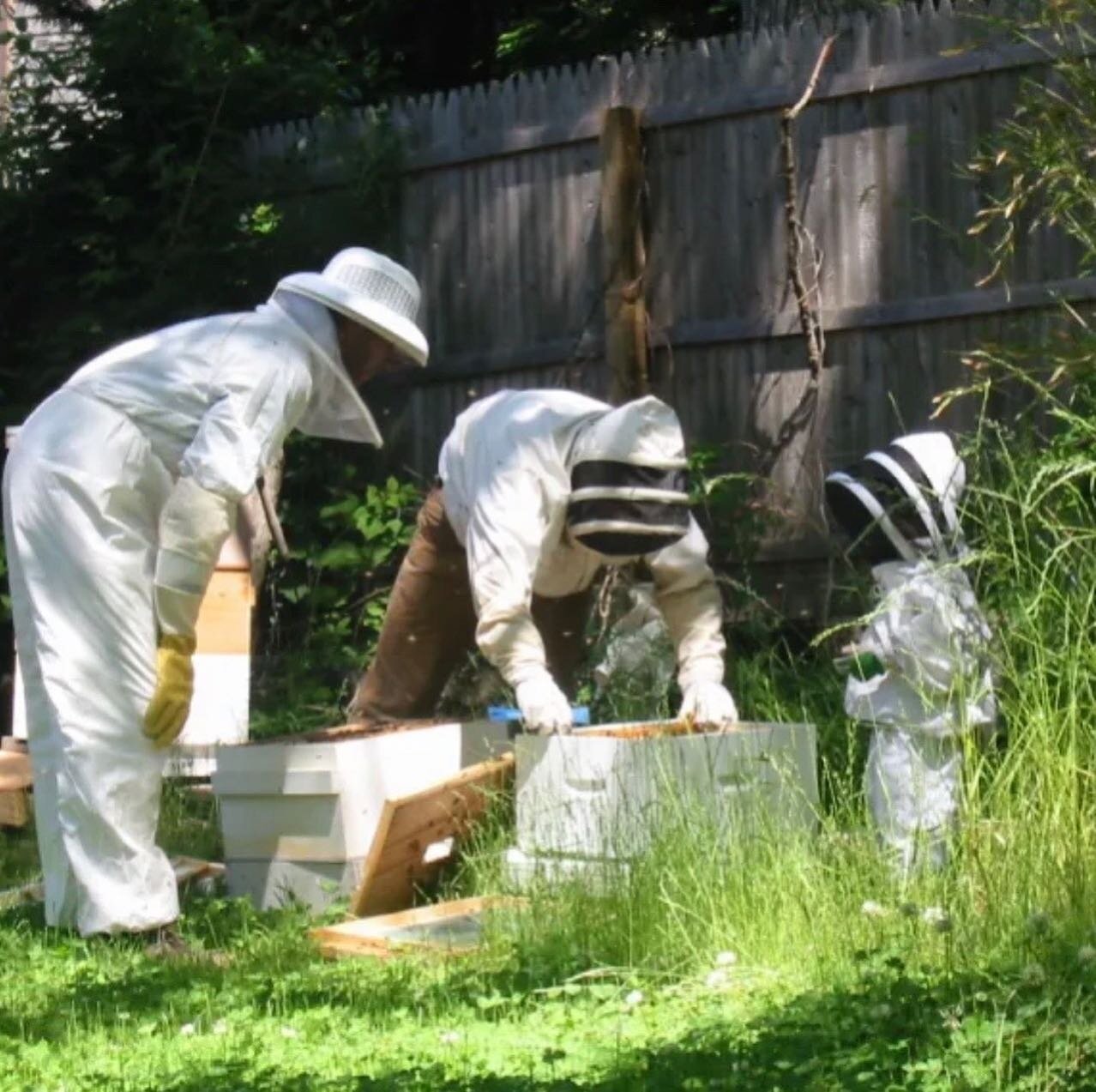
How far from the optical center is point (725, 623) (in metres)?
9.76

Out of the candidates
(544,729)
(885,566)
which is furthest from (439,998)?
(885,566)

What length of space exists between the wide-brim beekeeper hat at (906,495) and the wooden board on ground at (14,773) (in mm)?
3959

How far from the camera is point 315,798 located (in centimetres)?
725

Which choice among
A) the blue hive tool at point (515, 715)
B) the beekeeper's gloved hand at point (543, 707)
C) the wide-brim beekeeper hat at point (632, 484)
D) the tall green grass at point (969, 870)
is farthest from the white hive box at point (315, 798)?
the tall green grass at point (969, 870)

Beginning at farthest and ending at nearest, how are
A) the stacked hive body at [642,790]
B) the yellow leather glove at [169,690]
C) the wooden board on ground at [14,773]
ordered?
the wooden board on ground at [14,773] < the yellow leather glove at [169,690] < the stacked hive body at [642,790]

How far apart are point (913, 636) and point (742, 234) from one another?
396 centimetres

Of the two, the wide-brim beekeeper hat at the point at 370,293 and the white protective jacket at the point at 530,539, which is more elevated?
the wide-brim beekeeper hat at the point at 370,293

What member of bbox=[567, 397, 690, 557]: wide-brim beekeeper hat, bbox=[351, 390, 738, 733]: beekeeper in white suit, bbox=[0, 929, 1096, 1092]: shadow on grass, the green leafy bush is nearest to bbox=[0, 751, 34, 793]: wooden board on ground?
the green leafy bush

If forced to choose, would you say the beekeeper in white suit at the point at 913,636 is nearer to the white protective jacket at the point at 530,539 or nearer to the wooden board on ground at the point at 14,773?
the white protective jacket at the point at 530,539

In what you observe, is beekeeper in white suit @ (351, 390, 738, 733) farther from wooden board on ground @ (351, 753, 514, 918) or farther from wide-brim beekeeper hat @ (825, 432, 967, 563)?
wide-brim beekeeper hat @ (825, 432, 967, 563)

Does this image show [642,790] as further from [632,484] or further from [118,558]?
[118,558]

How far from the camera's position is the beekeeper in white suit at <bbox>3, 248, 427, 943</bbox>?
21.7 ft

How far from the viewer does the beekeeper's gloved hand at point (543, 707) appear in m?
6.85

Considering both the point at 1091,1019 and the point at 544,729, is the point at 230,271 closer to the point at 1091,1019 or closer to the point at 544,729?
the point at 544,729
